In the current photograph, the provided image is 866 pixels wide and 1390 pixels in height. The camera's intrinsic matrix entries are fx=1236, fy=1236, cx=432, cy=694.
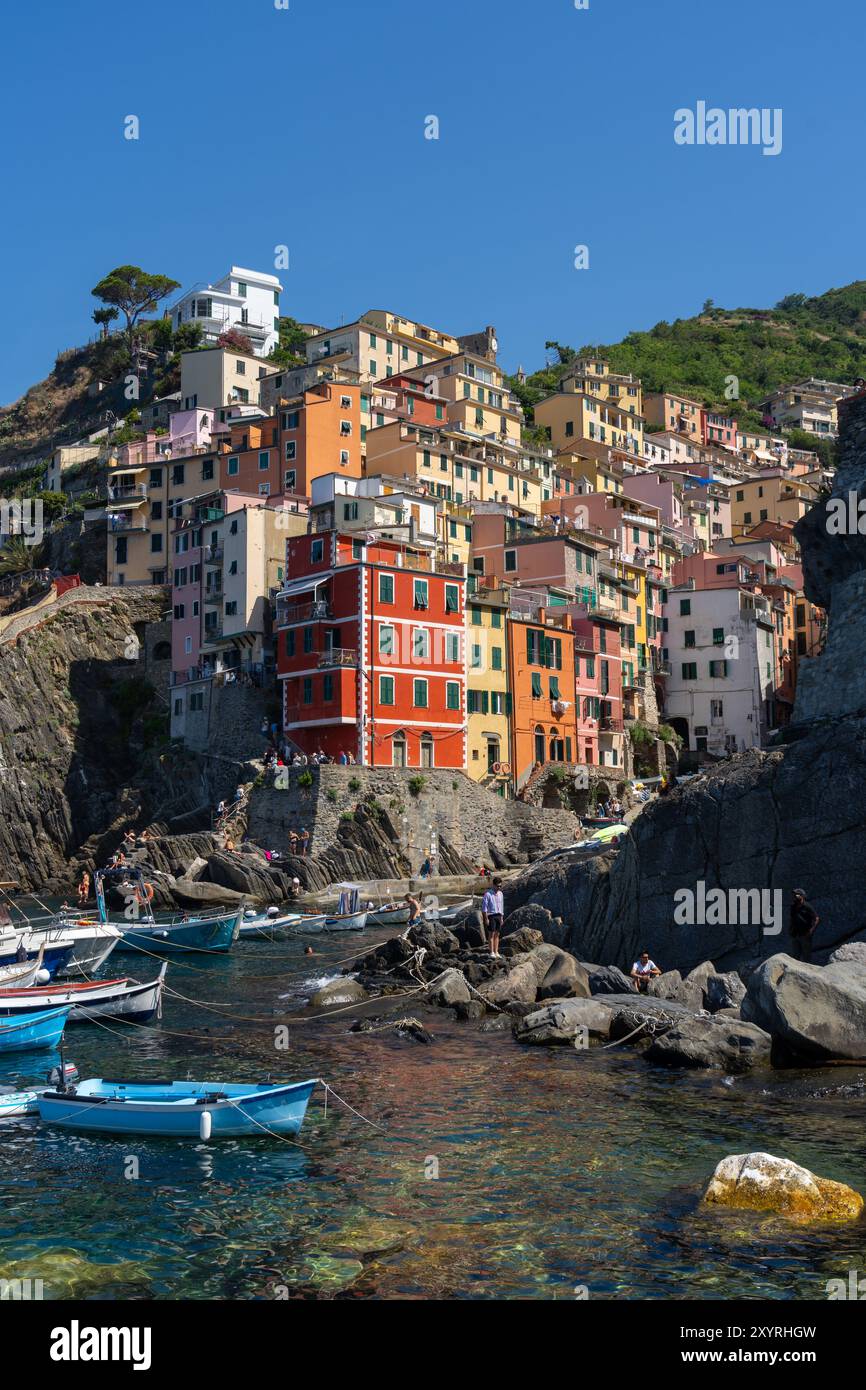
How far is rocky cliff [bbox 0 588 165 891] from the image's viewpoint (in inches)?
2926

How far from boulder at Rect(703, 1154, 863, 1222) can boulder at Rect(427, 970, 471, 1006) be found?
1537 centimetres

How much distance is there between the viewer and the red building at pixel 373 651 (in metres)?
63.9

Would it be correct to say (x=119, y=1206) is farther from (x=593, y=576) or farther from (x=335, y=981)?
Answer: (x=593, y=576)

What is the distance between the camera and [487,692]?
71062mm

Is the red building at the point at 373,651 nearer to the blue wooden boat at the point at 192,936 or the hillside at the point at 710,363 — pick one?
the blue wooden boat at the point at 192,936

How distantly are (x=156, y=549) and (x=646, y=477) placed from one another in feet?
139

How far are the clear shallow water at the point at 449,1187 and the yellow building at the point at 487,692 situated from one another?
43109 millimetres

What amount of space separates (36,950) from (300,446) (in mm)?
49899

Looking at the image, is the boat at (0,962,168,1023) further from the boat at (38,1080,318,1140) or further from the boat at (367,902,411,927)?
the boat at (367,902,411,927)

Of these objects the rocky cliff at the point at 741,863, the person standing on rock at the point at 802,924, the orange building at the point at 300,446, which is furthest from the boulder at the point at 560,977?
the orange building at the point at 300,446

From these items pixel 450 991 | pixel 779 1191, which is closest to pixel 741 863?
pixel 450 991

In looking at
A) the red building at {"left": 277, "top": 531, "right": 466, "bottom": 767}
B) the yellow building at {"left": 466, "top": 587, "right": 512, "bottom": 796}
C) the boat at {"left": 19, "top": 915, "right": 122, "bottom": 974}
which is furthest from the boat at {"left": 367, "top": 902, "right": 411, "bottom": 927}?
the yellow building at {"left": 466, "top": 587, "right": 512, "bottom": 796}

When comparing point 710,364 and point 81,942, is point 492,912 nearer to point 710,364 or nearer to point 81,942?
point 81,942

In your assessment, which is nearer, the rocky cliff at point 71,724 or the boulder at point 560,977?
the boulder at point 560,977
